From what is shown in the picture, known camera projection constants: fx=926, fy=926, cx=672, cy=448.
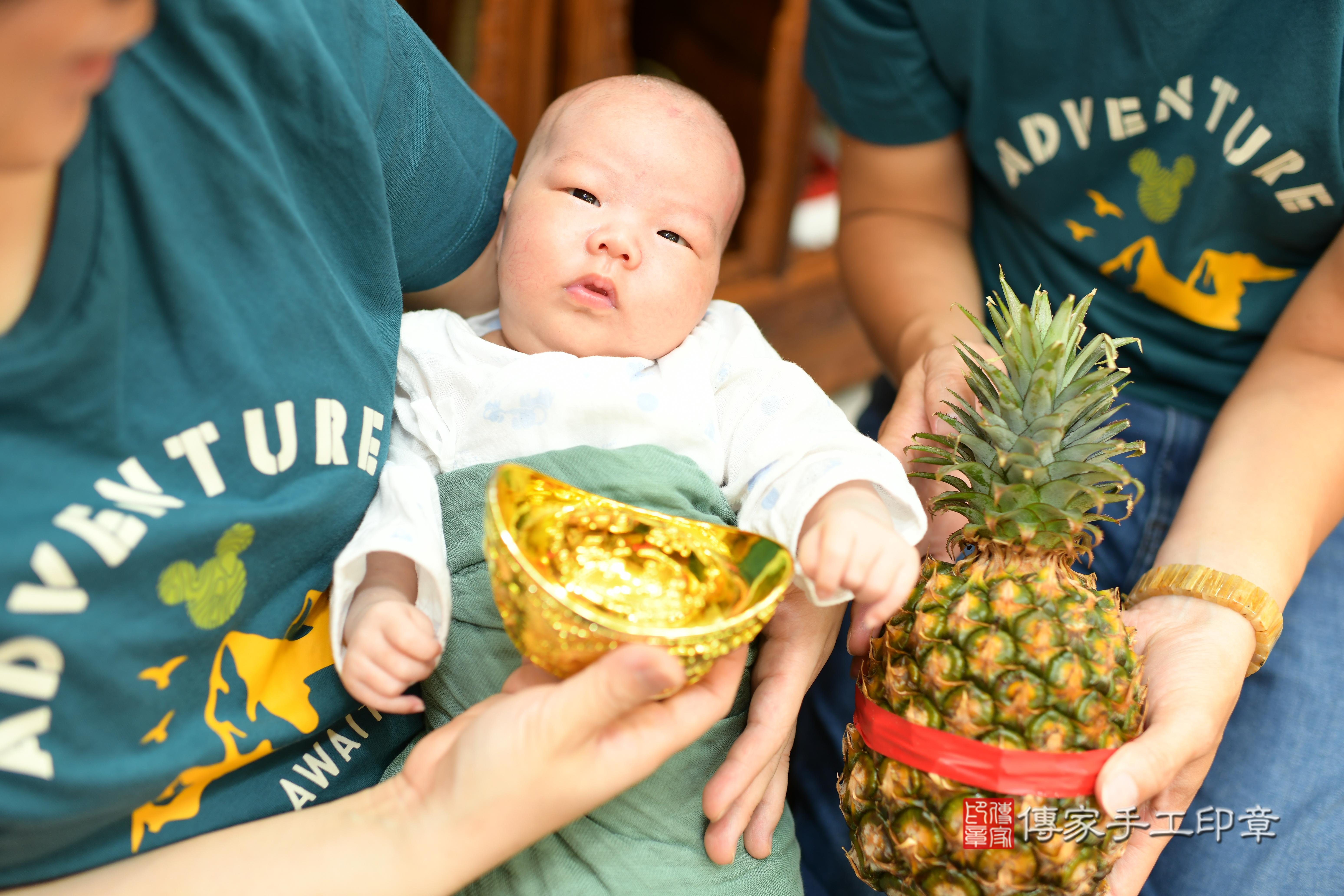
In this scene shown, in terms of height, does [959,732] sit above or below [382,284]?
below

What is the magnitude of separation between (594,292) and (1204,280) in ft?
2.88

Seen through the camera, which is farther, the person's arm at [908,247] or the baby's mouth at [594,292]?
the person's arm at [908,247]

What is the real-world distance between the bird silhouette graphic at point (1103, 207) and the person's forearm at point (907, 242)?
0.23 m

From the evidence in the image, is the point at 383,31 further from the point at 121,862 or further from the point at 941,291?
the point at 941,291

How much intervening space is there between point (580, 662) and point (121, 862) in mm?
408

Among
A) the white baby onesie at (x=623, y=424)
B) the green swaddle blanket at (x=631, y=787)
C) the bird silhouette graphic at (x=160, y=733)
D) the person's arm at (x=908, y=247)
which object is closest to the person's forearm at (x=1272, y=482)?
the person's arm at (x=908, y=247)

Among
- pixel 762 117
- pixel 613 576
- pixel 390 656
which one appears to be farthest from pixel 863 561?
pixel 762 117

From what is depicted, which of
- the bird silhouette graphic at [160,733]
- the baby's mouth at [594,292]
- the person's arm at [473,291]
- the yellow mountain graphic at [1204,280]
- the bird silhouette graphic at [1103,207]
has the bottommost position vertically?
the bird silhouette graphic at [160,733]

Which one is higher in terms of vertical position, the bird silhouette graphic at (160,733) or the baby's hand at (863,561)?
the baby's hand at (863,561)

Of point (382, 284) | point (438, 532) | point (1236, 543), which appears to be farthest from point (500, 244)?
point (1236, 543)

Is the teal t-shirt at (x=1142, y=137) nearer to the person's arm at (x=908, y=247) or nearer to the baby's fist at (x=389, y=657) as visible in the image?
the person's arm at (x=908, y=247)

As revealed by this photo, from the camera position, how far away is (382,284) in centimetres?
96

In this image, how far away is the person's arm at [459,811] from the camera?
729 millimetres

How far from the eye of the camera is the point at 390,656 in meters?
0.83
